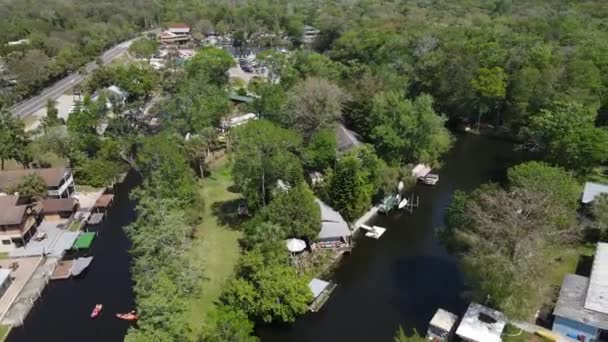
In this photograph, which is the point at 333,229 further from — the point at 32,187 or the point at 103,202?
the point at 32,187

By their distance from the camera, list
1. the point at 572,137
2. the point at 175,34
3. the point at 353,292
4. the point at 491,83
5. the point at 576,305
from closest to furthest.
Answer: the point at 576,305, the point at 353,292, the point at 572,137, the point at 491,83, the point at 175,34

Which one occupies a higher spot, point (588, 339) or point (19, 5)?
point (19, 5)

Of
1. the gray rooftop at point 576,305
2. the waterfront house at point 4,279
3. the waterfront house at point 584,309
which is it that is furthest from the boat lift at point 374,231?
the waterfront house at point 4,279

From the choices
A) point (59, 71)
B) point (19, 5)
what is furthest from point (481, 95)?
point (19, 5)

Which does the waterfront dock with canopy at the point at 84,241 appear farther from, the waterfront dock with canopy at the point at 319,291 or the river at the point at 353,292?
the waterfront dock with canopy at the point at 319,291

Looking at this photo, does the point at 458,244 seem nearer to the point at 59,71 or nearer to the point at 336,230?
the point at 336,230

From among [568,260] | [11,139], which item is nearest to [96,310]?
[11,139]
